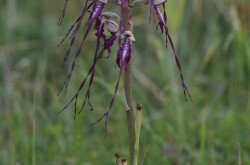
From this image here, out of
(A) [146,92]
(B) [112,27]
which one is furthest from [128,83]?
(A) [146,92]

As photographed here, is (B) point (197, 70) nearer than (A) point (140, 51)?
Yes

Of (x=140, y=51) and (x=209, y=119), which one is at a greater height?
(x=140, y=51)

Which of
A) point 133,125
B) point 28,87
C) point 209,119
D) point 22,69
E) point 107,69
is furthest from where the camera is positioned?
point 107,69

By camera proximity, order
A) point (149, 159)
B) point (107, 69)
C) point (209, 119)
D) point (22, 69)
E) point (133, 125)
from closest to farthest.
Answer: point (133, 125)
point (149, 159)
point (209, 119)
point (22, 69)
point (107, 69)

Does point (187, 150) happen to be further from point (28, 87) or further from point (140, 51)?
point (140, 51)

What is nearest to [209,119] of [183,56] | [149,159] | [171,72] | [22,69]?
[171,72]

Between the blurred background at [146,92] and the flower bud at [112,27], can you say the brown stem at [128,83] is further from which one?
the blurred background at [146,92]

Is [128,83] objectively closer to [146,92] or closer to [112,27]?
[112,27]

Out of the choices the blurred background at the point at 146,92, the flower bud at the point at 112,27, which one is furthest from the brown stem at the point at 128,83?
the blurred background at the point at 146,92

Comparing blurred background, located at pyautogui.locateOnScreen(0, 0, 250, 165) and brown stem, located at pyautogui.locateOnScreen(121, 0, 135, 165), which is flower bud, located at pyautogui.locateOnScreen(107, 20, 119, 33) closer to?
brown stem, located at pyautogui.locateOnScreen(121, 0, 135, 165)
